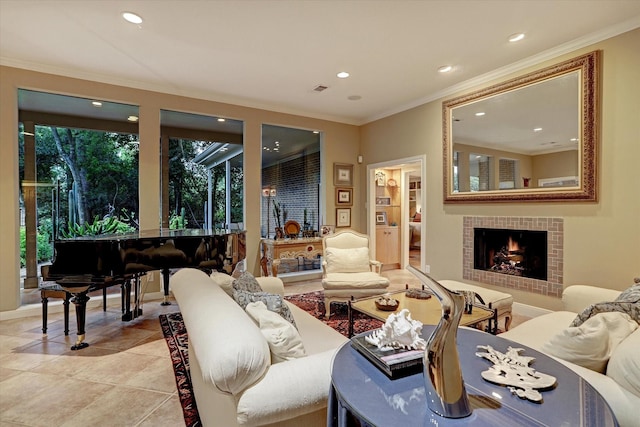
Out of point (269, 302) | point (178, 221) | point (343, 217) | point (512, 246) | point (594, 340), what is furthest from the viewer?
point (343, 217)

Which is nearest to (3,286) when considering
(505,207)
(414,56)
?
(414,56)

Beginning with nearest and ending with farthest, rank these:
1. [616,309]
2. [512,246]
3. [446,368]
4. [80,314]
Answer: [446,368], [616,309], [80,314], [512,246]

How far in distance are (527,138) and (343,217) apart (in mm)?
3195

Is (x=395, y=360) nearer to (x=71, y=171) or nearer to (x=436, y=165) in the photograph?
(x=436, y=165)

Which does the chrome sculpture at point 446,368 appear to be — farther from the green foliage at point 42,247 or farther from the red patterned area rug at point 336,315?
the green foliage at point 42,247

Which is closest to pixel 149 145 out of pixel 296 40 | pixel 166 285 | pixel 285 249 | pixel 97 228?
pixel 97 228

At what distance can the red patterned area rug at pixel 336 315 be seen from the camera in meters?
3.34

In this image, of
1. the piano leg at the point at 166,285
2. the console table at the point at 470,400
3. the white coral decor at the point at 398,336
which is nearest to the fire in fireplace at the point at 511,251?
the console table at the point at 470,400

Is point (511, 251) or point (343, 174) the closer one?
point (511, 251)

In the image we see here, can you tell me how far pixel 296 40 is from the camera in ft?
10.3

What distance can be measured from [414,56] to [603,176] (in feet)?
7.35

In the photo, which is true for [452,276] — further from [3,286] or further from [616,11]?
[3,286]

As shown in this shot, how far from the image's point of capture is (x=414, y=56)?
3508 mm

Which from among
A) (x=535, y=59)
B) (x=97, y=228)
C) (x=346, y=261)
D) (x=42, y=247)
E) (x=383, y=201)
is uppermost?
(x=535, y=59)
